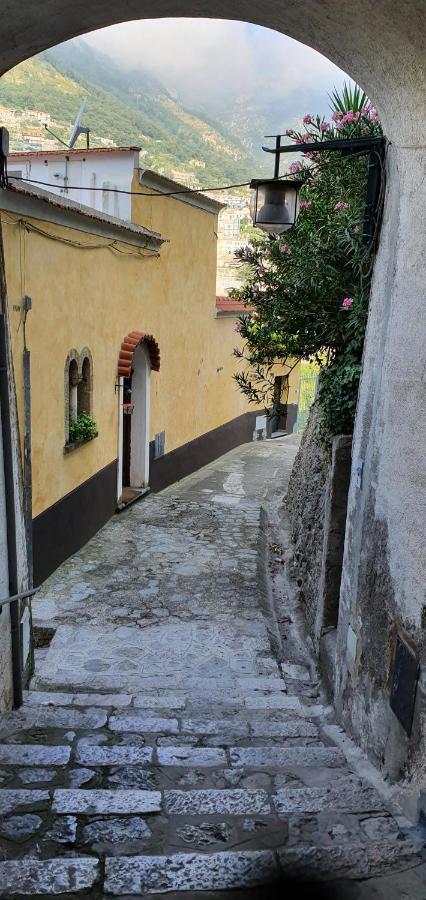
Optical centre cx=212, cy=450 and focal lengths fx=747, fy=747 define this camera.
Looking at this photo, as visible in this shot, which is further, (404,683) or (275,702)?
A: (275,702)

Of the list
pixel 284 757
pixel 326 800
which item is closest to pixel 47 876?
pixel 326 800

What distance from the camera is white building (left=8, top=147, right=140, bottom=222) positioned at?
12.8 meters

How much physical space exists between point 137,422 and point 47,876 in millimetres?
10958

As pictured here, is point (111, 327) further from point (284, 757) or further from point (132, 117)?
point (132, 117)

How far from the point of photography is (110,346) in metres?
11.5

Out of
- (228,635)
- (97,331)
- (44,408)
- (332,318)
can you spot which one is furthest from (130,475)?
(332,318)

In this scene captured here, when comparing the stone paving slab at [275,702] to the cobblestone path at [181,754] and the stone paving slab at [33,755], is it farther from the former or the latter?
the stone paving slab at [33,755]

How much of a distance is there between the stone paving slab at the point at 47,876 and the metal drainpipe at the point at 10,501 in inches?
102

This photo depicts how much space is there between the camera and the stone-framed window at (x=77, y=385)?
9742 millimetres

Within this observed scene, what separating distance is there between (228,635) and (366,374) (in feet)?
12.6

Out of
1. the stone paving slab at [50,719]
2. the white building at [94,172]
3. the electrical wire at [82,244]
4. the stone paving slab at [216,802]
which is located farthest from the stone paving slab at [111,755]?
the white building at [94,172]

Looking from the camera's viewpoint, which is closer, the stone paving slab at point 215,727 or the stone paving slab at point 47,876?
the stone paving slab at point 47,876

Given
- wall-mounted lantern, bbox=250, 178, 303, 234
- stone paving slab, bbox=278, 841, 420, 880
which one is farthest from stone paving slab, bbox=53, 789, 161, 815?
wall-mounted lantern, bbox=250, 178, 303, 234

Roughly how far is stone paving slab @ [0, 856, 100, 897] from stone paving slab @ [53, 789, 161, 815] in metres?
0.52
